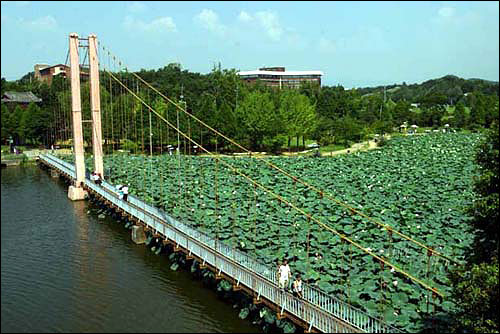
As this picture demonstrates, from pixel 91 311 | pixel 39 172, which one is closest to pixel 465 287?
pixel 91 311

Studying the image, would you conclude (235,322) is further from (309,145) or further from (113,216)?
(309,145)

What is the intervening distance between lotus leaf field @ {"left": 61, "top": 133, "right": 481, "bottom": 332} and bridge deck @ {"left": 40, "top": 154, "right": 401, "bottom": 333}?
0.90 meters

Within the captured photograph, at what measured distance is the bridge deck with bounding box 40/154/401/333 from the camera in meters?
11.8

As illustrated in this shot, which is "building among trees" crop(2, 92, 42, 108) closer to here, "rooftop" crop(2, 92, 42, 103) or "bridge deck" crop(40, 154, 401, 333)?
"rooftop" crop(2, 92, 42, 103)

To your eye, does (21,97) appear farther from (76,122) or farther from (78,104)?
(76,122)

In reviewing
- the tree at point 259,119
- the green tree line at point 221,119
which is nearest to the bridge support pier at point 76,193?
the green tree line at point 221,119

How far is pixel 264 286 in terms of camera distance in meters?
13.7

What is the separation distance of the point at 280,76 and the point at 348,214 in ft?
358

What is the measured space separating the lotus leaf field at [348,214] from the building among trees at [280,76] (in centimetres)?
8316

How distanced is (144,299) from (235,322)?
3153 mm

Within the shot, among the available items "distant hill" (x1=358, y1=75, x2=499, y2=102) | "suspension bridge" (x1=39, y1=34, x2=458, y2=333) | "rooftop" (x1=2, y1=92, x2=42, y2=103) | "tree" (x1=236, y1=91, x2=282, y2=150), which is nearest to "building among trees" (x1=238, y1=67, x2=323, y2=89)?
"distant hill" (x1=358, y1=75, x2=499, y2=102)

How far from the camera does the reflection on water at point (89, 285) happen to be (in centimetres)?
986

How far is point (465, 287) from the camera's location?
9.36 meters

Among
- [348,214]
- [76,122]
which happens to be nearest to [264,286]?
[348,214]
